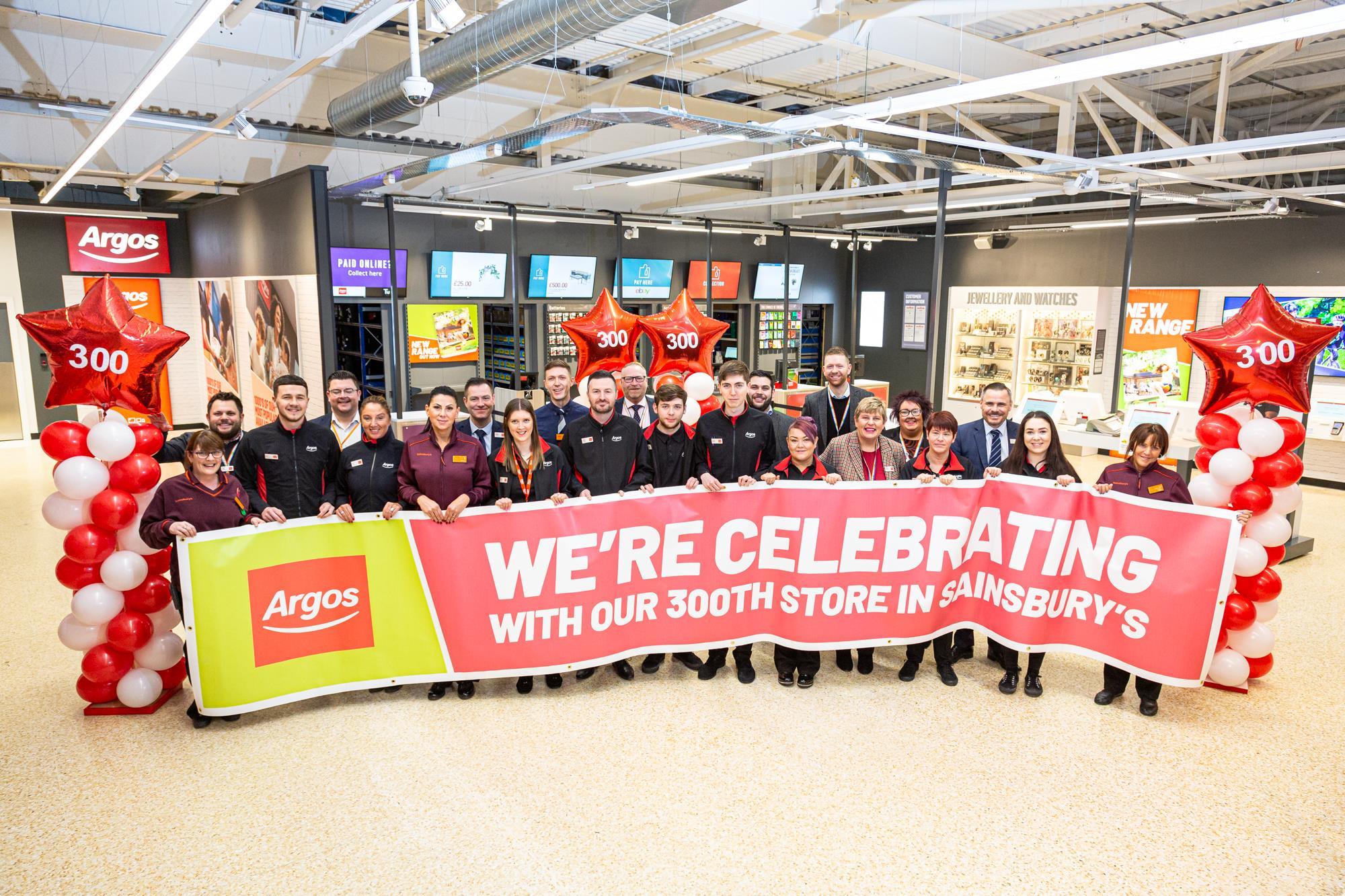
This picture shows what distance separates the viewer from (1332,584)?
6676 millimetres

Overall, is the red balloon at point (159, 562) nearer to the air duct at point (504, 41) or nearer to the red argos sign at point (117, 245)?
the air duct at point (504, 41)

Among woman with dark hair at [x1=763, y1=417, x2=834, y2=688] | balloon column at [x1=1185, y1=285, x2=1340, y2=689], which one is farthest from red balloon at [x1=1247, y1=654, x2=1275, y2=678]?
woman with dark hair at [x1=763, y1=417, x2=834, y2=688]

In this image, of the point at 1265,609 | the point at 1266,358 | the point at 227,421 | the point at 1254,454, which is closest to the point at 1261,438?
the point at 1254,454

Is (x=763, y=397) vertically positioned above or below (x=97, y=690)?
above

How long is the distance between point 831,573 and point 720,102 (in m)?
8.47

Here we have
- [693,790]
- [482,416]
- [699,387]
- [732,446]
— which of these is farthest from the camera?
[699,387]

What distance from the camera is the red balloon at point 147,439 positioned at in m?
4.50

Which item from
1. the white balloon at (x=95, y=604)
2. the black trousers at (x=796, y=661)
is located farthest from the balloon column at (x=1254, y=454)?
the white balloon at (x=95, y=604)

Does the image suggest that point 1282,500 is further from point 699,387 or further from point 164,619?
point 164,619

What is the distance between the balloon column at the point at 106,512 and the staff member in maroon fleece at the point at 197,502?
12.7 inches

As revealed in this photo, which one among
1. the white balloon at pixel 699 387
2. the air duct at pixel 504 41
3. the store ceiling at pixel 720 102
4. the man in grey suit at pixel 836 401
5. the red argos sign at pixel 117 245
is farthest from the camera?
the red argos sign at pixel 117 245

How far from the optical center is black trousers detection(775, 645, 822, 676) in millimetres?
4754

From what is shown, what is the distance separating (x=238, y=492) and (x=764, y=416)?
2.91 metres

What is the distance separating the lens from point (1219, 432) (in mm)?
4754
